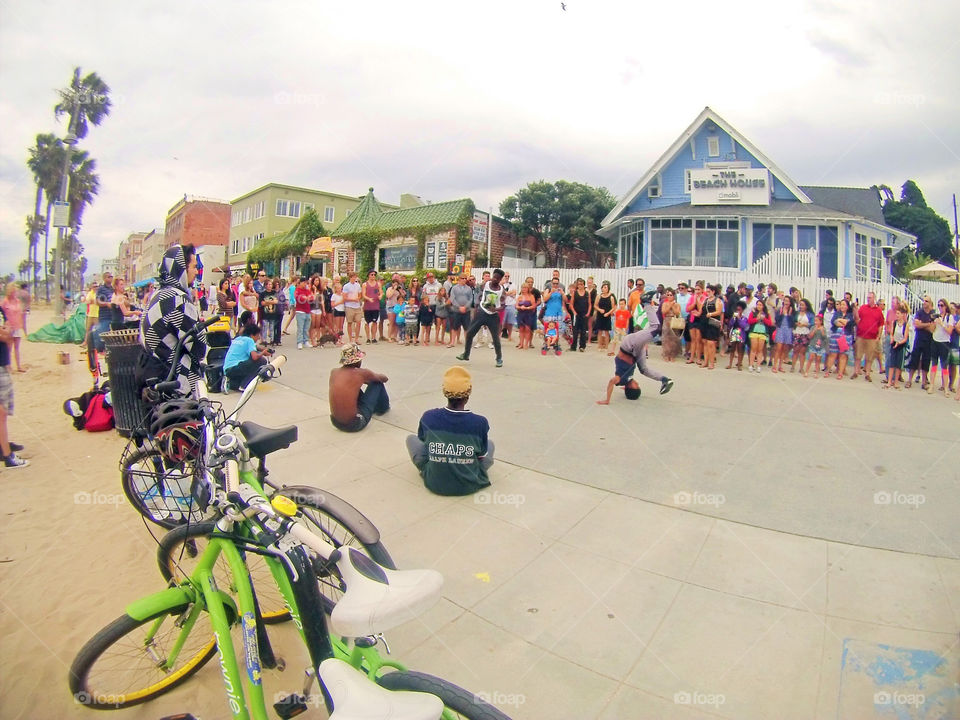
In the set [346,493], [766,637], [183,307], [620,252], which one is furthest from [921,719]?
[620,252]

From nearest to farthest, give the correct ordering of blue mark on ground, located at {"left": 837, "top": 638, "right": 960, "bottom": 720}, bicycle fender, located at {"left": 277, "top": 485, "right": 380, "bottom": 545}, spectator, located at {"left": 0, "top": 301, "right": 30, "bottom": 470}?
blue mark on ground, located at {"left": 837, "top": 638, "right": 960, "bottom": 720} → bicycle fender, located at {"left": 277, "top": 485, "right": 380, "bottom": 545} → spectator, located at {"left": 0, "top": 301, "right": 30, "bottom": 470}

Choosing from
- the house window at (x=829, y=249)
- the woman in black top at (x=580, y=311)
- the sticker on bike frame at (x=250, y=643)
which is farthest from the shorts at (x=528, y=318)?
the house window at (x=829, y=249)

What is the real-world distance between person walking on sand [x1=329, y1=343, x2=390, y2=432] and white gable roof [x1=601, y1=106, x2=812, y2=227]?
18.8 meters

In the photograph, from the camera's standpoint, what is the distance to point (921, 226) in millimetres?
42469

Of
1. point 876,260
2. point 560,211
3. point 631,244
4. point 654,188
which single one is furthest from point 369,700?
point 560,211

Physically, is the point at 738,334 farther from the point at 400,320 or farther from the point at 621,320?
the point at 400,320

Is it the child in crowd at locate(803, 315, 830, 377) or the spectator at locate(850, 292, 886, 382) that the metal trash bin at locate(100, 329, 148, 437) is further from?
the spectator at locate(850, 292, 886, 382)

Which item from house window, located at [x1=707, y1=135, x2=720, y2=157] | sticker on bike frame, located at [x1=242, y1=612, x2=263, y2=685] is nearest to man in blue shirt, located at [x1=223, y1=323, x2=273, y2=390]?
sticker on bike frame, located at [x1=242, y1=612, x2=263, y2=685]

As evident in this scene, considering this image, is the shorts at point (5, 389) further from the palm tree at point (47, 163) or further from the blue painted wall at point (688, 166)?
the palm tree at point (47, 163)

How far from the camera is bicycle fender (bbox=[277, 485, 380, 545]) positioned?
281 centimetres

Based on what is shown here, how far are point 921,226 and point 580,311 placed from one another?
4423cm

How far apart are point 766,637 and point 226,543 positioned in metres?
2.84

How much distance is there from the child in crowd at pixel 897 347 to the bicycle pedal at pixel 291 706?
11.3m

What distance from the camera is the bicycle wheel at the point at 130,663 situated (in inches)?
98.3
